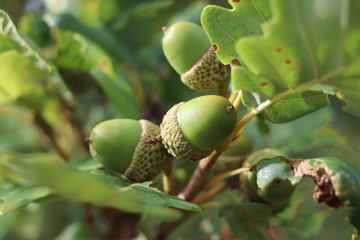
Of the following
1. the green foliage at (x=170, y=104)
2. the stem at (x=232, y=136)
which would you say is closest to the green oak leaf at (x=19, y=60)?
the green foliage at (x=170, y=104)

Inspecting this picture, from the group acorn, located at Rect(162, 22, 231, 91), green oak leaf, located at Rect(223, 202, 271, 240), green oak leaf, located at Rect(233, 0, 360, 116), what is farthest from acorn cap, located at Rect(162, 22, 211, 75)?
green oak leaf, located at Rect(223, 202, 271, 240)

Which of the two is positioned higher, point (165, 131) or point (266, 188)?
point (165, 131)

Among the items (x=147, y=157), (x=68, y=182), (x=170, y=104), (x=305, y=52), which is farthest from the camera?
(x=170, y=104)

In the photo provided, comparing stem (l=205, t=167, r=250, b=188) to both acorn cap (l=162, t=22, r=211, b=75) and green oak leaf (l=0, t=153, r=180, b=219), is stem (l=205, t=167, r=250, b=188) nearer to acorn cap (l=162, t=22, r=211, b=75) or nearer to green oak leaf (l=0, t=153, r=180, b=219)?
acorn cap (l=162, t=22, r=211, b=75)

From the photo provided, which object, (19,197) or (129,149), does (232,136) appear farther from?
(19,197)

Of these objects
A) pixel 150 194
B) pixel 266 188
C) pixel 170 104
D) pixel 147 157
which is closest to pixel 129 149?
pixel 147 157

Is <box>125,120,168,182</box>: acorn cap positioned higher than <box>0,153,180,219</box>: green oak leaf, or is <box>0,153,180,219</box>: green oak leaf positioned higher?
<box>0,153,180,219</box>: green oak leaf
